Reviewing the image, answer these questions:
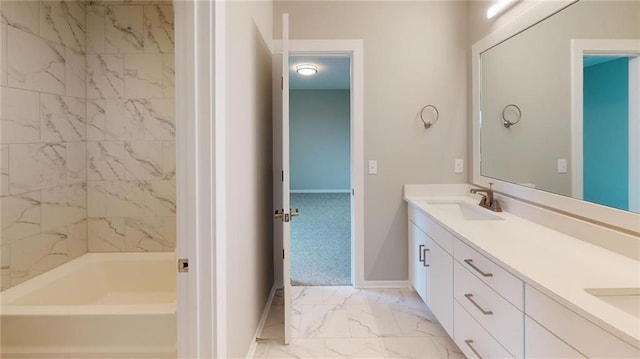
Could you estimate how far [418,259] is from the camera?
2.68 m

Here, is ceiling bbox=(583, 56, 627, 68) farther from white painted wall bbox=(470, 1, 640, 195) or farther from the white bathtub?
the white bathtub

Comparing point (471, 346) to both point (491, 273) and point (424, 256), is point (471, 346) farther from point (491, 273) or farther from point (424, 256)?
point (424, 256)

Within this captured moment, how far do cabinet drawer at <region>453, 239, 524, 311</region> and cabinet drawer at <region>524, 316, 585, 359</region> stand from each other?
0.08 meters

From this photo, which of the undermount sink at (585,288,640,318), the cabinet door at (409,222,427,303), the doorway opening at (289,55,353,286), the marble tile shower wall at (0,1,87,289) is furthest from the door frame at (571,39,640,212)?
the doorway opening at (289,55,353,286)

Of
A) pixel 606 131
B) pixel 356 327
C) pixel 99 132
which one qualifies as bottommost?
pixel 356 327

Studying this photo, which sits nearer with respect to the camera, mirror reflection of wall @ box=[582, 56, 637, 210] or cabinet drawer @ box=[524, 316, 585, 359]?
cabinet drawer @ box=[524, 316, 585, 359]

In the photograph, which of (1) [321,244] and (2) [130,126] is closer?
(2) [130,126]

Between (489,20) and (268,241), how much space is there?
8.00 feet

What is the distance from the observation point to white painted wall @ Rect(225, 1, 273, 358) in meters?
1.63

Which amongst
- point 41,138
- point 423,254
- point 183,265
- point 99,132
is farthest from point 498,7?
point 41,138

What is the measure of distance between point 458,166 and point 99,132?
116 inches

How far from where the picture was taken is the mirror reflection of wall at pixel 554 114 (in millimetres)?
1533

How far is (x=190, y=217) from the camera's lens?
125cm

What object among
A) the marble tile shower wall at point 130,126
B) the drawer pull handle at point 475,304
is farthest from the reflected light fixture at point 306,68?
the drawer pull handle at point 475,304
